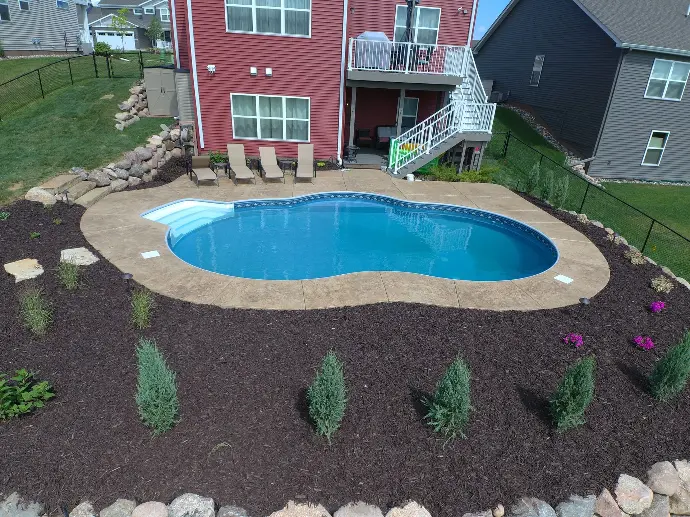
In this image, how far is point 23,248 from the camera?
9.28 metres

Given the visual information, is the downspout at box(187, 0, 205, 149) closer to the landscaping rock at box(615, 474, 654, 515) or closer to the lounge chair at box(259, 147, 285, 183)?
the lounge chair at box(259, 147, 285, 183)

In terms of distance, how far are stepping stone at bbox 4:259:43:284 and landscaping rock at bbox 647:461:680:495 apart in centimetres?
1005

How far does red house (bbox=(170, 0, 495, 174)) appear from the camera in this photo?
14.9m

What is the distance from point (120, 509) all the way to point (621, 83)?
2276cm

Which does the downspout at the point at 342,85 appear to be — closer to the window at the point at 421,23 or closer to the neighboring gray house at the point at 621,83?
the window at the point at 421,23

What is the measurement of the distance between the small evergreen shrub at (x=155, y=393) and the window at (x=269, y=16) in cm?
1303

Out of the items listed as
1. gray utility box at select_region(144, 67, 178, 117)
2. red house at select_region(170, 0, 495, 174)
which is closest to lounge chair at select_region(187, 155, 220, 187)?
red house at select_region(170, 0, 495, 174)

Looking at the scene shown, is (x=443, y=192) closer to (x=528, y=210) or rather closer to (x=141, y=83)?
(x=528, y=210)

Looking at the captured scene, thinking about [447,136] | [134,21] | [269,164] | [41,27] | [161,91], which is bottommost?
[269,164]

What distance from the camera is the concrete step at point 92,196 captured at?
11.8 m

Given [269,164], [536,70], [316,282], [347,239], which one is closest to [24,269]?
[316,282]

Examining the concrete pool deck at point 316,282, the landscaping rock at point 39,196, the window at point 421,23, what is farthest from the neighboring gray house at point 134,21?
the concrete pool deck at point 316,282

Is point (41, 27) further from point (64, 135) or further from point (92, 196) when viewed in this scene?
point (92, 196)

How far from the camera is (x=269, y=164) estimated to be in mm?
15672
